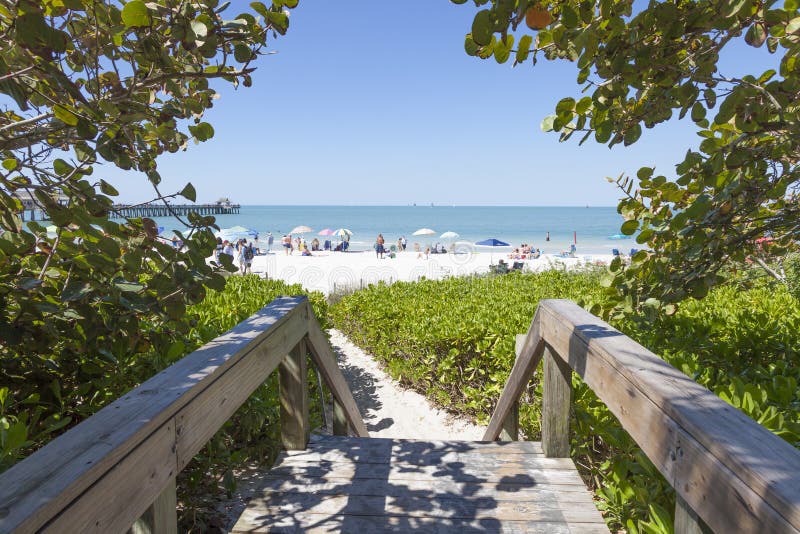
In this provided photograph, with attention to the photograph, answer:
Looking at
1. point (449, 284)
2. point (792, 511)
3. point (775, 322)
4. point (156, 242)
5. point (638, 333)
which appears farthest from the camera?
point (449, 284)

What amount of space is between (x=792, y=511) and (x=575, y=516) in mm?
1581

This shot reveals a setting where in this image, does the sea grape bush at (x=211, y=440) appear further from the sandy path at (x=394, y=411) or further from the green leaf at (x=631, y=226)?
the green leaf at (x=631, y=226)

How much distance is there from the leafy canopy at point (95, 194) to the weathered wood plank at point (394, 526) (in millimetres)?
970

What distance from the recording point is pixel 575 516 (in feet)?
6.95

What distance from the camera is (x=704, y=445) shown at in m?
1.00

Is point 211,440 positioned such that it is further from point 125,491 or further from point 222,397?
point 125,491

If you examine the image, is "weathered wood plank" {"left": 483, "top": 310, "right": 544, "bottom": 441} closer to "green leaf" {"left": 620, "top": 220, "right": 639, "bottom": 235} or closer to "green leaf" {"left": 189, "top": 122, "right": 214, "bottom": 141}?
"green leaf" {"left": 620, "top": 220, "right": 639, "bottom": 235}

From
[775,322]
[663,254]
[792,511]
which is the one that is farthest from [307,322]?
[775,322]

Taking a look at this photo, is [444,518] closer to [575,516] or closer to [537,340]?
[575,516]

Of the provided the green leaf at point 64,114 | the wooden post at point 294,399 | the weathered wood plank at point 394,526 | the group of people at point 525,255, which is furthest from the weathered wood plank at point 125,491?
the group of people at point 525,255

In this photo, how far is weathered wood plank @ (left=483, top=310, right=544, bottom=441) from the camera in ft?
9.21

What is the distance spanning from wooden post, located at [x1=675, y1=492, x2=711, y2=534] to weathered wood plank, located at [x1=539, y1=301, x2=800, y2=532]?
8cm

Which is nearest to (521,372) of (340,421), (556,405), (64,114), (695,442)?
(556,405)

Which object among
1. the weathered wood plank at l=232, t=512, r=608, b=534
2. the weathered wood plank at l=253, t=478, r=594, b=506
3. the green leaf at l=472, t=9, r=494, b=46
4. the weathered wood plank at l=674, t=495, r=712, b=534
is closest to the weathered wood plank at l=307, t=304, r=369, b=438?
the weathered wood plank at l=253, t=478, r=594, b=506
